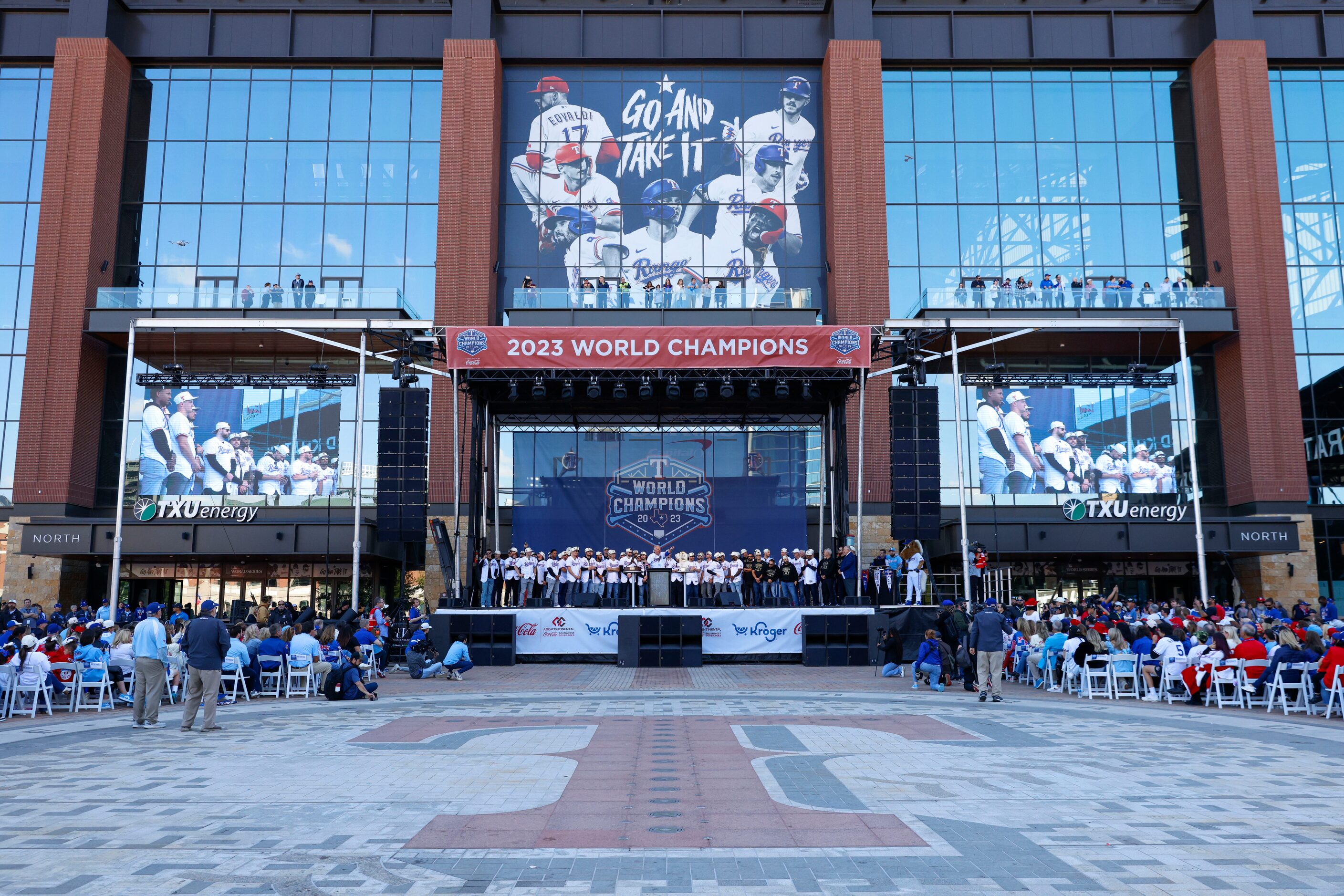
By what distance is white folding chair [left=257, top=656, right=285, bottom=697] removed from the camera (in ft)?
62.5

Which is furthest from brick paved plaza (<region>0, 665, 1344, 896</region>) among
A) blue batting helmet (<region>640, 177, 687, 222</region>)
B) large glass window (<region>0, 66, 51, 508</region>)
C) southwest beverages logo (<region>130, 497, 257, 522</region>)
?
blue batting helmet (<region>640, 177, 687, 222</region>)

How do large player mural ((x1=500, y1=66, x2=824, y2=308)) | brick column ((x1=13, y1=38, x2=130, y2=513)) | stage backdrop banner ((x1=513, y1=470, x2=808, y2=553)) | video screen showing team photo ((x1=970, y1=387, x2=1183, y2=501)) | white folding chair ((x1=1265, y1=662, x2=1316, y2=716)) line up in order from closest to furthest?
white folding chair ((x1=1265, y1=662, x2=1316, y2=716)) < stage backdrop banner ((x1=513, y1=470, x2=808, y2=553)) < brick column ((x1=13, y1=38, x2=130, y2=513)) < video screen showing team photo ((x1=970, y1=387, x2=1183, y2=501)) < large player mural ((x1=500, y1=66, x2=824, y2=308))

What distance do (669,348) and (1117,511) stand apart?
19.1m

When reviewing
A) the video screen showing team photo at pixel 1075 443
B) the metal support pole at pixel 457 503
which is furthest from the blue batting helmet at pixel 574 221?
the video screen showing team photo at pixel 1075 443

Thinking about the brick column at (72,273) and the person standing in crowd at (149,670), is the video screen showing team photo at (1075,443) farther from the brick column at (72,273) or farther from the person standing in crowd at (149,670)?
the brick column at (72,273)

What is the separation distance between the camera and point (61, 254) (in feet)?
123

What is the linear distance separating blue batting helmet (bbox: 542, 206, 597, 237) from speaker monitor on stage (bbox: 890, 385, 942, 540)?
17.4 meters

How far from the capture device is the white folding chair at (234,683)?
724 inches

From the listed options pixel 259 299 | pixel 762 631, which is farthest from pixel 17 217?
pixel 762 631

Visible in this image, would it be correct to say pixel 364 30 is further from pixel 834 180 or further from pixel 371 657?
pixel 371 657

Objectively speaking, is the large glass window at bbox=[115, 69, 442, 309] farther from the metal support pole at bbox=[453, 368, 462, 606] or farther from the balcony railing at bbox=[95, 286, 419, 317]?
the metal support pole at bbox=[453, 368, 462, 606]

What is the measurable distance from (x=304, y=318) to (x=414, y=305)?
3.99 metres

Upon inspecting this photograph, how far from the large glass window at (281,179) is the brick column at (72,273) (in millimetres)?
1251

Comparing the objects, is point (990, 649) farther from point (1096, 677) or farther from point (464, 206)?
point (464, 206)
